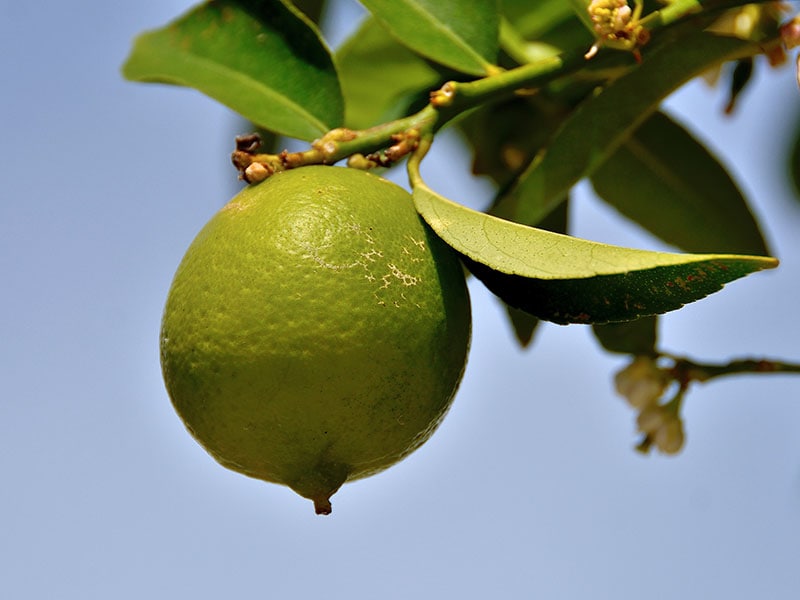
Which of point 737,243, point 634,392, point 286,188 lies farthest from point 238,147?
point 737,243

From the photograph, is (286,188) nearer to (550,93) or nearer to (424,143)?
(424,143)

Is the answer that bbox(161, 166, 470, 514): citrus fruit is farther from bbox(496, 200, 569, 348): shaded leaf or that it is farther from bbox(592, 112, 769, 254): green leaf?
bbox(592, 112, 769, 254): green leaf

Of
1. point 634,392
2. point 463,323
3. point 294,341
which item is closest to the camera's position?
point 294,341

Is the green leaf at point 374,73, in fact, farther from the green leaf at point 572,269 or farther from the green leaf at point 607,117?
the green leaf at point 572,269

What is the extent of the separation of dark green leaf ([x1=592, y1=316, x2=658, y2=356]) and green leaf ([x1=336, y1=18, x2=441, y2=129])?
0.61 metres

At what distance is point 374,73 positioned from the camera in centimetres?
223

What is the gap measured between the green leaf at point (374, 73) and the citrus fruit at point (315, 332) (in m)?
0.86

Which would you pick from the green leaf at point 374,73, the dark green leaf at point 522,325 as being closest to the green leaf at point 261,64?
the green leaf at point 374,73

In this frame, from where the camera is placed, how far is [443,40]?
1.64 meters

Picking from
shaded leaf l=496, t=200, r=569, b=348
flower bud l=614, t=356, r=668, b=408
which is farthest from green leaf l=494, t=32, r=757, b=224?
flower bud l=614, t=356, r=668, b=408

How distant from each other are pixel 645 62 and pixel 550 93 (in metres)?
0.45

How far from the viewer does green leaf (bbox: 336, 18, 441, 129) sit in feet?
7.17

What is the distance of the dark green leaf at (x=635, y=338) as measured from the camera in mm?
1995

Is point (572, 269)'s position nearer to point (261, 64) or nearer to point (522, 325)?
point (261, 64)
